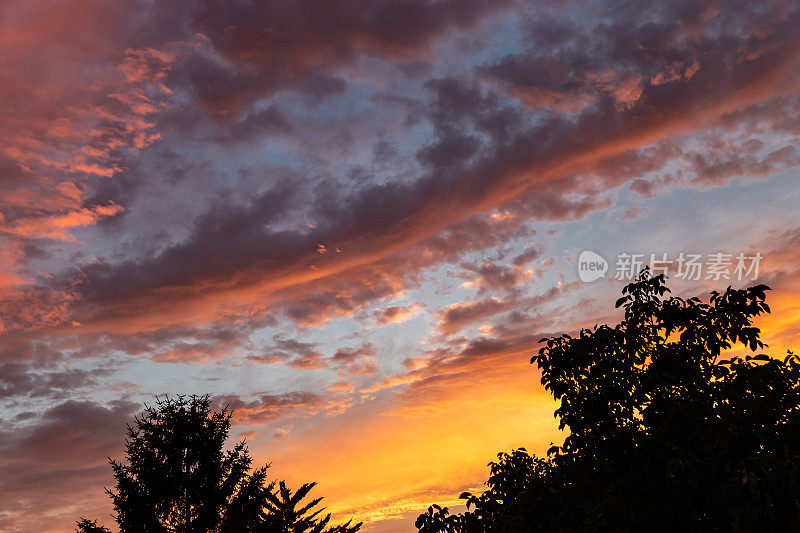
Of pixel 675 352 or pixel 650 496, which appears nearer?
pixel 650 496

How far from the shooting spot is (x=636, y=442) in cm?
1123

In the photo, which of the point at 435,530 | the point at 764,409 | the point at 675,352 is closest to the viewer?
the point at 764,409

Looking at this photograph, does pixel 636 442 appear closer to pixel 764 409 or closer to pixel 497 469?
pixel 764 409

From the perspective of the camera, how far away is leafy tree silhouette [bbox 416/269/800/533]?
922 cm

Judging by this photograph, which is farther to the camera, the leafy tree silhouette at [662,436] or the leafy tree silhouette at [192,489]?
the leafy tree silhouette at [192,489]

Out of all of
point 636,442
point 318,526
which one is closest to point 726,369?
point 636,442

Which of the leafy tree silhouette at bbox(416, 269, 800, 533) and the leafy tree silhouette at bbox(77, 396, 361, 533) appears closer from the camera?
the leafy tree silhouette at bbox(416, 269, 800, 533)

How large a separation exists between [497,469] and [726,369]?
5.81m

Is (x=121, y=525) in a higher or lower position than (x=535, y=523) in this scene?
higher

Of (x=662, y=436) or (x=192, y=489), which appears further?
(x=192, y=489)

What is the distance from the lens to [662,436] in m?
10.6

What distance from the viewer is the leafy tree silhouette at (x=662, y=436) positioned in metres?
9.22

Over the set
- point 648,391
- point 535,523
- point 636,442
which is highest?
point 648,391

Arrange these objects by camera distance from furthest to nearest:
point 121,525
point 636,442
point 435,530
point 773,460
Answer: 1. point 121,525
2. point 435,530
3. point 636,442
4. point 773,460
